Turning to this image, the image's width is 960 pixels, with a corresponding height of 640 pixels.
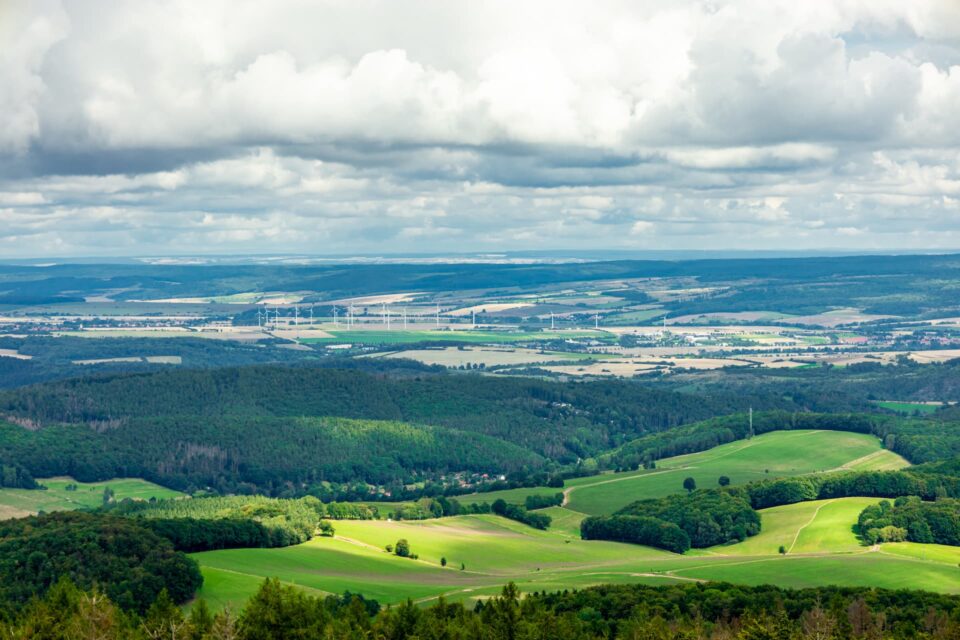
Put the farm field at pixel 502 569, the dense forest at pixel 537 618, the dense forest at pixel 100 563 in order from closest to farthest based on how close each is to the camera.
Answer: the dense forest at pixel 537 618
the dense forest at pixel 100 563
the farm field at pixel 502 569

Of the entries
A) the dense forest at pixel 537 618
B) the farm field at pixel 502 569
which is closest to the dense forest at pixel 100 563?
the farm field at pixel 502 569

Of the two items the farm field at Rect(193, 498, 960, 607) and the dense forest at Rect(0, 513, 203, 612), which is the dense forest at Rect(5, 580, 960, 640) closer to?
the farm field at Rect(193, 498, 960, 607)

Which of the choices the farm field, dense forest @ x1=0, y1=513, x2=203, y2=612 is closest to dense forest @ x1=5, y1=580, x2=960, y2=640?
the farm field

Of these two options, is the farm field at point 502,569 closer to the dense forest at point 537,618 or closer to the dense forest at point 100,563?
the dense forest at point 100,563

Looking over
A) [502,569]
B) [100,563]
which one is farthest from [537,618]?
[502,569]

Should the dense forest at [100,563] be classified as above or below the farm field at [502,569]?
above

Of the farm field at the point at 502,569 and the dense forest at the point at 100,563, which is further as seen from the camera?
the farm field at the point at 502,569

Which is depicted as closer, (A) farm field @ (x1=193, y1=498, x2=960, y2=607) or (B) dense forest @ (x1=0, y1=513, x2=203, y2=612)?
(B) dense forest @ (x1=0, y1=513, x2=203, y2=612)

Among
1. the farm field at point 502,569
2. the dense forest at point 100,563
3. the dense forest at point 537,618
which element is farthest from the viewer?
the farm field at point 502,569

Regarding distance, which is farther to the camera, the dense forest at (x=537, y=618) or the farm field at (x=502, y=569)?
the farm field at (x=502, y=569)

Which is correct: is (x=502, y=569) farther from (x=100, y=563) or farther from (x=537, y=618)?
(x=537, y=618)
